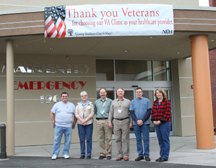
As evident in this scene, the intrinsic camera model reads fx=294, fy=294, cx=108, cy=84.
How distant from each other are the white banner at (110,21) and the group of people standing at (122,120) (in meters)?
1.98

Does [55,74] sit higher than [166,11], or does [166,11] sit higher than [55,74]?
[166,11]

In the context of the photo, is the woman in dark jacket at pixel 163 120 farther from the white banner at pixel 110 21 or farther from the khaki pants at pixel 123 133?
the white banner at pixel 110 21

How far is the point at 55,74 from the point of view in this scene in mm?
11859

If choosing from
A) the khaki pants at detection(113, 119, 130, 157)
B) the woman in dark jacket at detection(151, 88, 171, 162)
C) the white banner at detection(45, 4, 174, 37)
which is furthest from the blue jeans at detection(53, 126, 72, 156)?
the white banner at detection(45, 4, 174, 37)

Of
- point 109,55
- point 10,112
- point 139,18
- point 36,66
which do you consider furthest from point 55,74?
point 139,18

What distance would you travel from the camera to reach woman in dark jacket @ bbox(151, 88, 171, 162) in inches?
277

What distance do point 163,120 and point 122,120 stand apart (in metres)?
1.06

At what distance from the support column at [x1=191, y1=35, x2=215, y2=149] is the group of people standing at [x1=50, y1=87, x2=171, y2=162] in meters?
2.34

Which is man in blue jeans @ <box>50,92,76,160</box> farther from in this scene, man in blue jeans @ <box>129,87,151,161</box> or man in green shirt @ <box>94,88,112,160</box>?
man in blue jeans @ <box>129,87,151,161</box>

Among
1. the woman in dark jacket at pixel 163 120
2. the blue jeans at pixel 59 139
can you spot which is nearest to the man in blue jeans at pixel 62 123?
the blue jeans at pixel 59 139

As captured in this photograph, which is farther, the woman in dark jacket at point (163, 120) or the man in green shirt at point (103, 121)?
the man in green shirt at point (103, 121)

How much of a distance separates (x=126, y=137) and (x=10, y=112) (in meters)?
3.62

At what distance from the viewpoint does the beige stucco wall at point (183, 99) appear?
13320 mm

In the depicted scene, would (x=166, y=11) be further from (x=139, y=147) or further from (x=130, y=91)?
(x=130, y=91)
